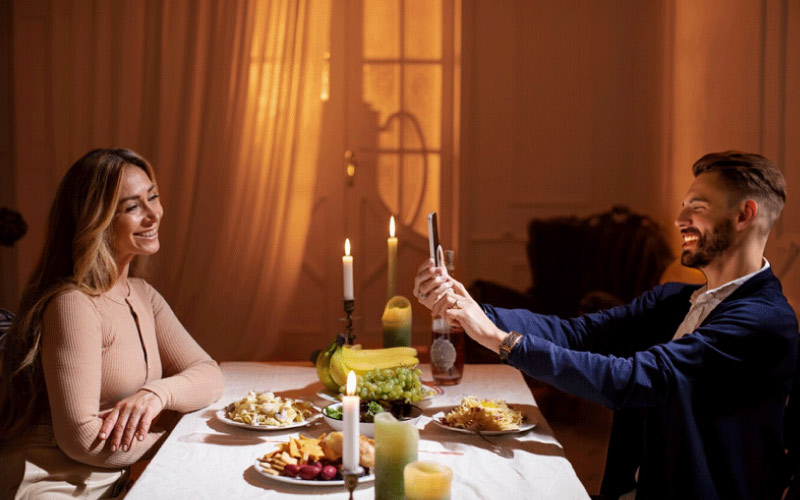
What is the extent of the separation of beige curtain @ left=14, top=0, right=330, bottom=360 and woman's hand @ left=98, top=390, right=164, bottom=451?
2812 mm

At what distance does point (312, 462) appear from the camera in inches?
52.6

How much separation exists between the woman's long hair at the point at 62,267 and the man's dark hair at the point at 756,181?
132 cm

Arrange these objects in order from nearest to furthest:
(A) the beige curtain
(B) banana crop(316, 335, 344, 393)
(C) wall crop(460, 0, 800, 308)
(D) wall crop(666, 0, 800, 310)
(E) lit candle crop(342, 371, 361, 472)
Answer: (E) lit candle crop(342, 371, 361, 472)
(B) banana crop(316, 335, 344, 393)
(D) wall crop(666, 0, 800, 310)
(A) the beige curtain
(C) wall crop(460, 0, 800, 308)

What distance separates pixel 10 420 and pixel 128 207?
515 mm

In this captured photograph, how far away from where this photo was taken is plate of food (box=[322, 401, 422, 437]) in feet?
4.88

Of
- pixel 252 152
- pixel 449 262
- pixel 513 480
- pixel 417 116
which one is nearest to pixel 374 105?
pixel 417 116

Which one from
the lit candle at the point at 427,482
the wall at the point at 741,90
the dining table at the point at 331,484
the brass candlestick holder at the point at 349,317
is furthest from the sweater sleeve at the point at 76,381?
the wall at the point at 741,90

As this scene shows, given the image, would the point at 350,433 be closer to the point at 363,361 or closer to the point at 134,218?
the point at 363,361

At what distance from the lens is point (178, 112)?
4.41 m

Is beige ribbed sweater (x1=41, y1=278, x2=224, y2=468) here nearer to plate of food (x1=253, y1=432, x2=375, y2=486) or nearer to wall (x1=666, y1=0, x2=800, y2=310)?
plate of food (x1=253, y1=432, x2=375, y2=486)

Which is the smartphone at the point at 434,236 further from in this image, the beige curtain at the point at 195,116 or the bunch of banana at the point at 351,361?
the beige curtain at the point at 195,116

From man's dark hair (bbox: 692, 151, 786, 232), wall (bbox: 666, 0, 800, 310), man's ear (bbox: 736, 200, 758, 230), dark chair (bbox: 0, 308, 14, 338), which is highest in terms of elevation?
wall (bbox: 666, 0, 800, 310)


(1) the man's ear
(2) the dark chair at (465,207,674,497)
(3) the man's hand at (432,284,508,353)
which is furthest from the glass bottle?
(2) the dark chair at (465,207,674,497)

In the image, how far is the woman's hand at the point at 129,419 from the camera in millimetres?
1573
